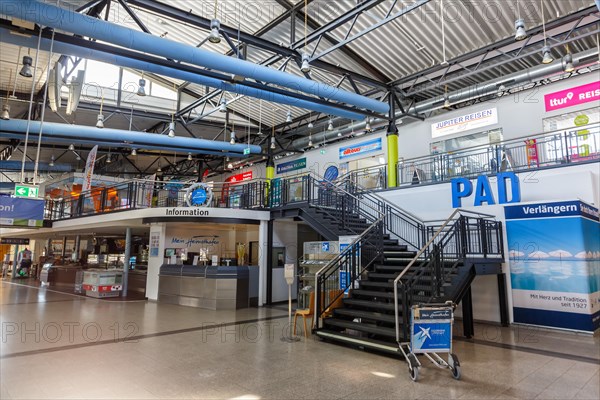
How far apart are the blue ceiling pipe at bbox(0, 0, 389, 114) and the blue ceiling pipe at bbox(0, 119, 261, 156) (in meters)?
6.88

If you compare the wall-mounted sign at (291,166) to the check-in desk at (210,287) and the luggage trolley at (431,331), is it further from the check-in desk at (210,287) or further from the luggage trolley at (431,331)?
the luggage trolley at (431,331)

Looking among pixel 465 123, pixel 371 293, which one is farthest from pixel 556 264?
pixel 465 123

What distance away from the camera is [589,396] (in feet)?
13.9

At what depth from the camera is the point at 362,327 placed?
645 cm

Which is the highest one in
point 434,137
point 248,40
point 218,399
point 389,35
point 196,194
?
point 389,35

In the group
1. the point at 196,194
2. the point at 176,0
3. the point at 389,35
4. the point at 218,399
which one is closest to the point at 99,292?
the point at 196,194

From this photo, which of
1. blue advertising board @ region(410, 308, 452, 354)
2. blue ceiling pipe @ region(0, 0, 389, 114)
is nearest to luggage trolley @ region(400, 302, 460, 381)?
blue advertising board @ region(410, 308, 452, 354)

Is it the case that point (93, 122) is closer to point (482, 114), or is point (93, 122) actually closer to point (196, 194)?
point (196, 194)

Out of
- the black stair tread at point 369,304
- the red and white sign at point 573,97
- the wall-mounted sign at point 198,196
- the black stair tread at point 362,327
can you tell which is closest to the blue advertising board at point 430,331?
the black stair tread at point 362,327

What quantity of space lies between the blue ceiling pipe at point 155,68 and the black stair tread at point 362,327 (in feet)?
21.4

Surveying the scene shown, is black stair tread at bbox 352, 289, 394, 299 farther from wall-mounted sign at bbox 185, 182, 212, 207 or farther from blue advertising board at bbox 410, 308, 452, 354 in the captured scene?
wall-mounted sign at bbox 185, 182, 212, 207

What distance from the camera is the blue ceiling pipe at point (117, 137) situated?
→ 11789 millimetres

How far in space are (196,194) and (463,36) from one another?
31.6ft

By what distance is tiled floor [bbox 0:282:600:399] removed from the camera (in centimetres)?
438
